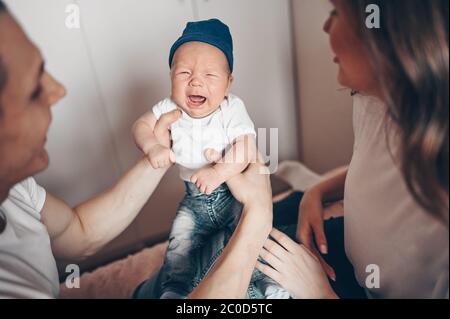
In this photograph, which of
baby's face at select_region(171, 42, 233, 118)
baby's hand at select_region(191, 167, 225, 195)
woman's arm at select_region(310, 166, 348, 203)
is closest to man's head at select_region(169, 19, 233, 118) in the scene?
baby's face at select_region(171, 42, 233, 118)

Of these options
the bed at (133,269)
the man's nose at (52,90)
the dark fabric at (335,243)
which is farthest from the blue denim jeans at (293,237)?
the man's nose at (52,90)

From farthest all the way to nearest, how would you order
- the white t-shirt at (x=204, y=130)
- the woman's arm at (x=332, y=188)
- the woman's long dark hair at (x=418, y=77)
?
the woman's arm at (x=332, y=188)
the white t-shirt at (x=204, y=130)
the woman's long dark hair at (x=418, y=77)

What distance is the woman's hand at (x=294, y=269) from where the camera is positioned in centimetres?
56

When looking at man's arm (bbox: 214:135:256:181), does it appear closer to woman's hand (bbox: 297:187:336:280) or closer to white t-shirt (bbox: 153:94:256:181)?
white t-shirt (bbox: 153:94:256:181)

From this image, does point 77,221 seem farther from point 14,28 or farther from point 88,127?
point 14,28

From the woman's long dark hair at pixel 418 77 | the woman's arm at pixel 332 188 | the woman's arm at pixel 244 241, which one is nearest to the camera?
the woman's long dark hair at pixel 418 77

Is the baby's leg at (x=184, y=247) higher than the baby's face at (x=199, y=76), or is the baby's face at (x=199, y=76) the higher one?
the baby's face at (x=199, y=76)

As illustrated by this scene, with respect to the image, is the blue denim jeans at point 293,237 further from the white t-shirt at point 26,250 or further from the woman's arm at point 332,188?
the white t-shirt at point 26,250

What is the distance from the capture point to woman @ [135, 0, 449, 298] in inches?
16.1

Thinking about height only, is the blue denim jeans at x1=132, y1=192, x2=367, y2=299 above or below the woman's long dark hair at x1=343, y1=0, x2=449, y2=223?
below

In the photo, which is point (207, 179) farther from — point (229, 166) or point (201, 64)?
point (201, 64)

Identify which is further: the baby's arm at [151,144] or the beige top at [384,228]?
the baby's arm at [151,144]

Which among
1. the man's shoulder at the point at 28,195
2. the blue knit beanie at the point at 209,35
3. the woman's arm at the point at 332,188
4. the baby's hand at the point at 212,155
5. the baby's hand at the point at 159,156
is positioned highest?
the blue knit beanie at the point at 209,35

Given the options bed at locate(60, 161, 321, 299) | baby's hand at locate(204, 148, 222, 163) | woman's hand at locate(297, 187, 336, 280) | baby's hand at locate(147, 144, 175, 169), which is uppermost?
baby's hand at locate(147, 144, 175, 169)
